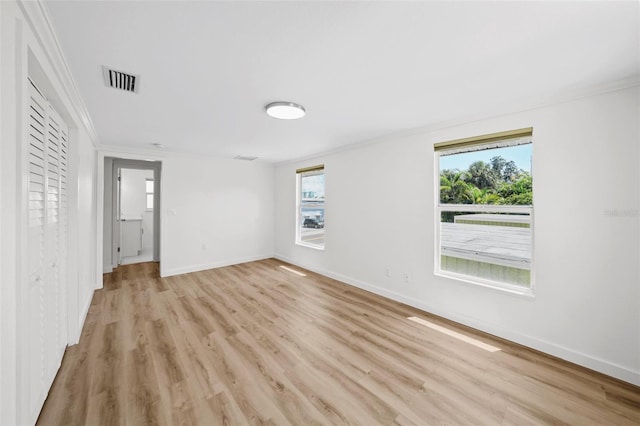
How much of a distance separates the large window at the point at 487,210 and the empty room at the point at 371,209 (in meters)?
0.02

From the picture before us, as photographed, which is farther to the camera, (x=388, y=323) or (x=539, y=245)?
(x=388, y=323)

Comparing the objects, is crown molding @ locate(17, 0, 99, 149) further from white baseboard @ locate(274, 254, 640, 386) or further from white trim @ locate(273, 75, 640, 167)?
white baseboard @ locate(274, 254, 640, 386)

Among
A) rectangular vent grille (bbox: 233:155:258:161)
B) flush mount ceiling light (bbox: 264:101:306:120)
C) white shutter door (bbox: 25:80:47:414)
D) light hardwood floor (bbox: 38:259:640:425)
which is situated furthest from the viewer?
rectangular vent grille (bbox: 233:155:258:161)

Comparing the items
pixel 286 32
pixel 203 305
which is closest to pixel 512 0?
pixel 286 32

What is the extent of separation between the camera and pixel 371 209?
12.4 ft

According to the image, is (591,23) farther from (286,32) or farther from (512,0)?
(286,32)

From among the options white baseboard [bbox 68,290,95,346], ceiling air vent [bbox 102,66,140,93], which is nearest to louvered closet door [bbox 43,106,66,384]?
white baseboard [bbox 68,290,95,346]

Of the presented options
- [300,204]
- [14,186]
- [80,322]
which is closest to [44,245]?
[14,186]

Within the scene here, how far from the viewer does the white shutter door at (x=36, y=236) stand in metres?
1.42

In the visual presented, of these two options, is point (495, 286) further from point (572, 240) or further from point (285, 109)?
point (285, 109)

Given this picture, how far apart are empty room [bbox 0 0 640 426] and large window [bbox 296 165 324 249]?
1.32m

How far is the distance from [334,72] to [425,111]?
1.26 meters

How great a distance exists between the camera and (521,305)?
239cm

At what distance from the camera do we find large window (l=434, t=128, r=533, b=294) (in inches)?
96.6
